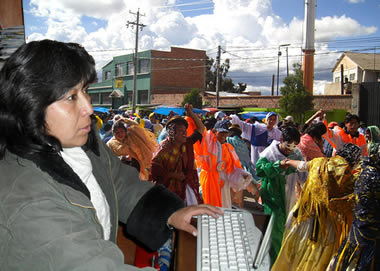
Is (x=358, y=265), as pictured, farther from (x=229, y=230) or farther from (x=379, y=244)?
(x=229, y=230)

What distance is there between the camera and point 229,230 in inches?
53.6

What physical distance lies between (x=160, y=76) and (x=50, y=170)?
114 ft

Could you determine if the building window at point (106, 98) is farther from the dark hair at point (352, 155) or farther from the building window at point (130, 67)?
the dark hair at point (352, 155)

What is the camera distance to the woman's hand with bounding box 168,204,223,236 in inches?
56.7

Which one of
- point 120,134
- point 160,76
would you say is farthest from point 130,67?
point 120,134

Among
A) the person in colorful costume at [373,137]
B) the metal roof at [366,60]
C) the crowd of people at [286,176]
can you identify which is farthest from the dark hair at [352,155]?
the metal roof at [366,60]

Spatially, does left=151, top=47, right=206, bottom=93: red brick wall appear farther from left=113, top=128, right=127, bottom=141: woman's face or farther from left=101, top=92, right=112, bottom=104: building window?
left=113, top=128, right=127, bottom=141: woman's face

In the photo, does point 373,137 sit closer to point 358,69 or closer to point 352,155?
point 352,155

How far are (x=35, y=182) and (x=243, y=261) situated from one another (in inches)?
28.7

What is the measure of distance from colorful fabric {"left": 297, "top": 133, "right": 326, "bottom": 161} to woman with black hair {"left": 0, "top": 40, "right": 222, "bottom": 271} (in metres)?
3.98

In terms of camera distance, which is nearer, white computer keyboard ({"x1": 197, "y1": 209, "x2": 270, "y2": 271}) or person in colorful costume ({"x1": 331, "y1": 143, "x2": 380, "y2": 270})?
white computer keyboard ({"x1": 197, "y1": 209, "x2": 270, "y2": 271})

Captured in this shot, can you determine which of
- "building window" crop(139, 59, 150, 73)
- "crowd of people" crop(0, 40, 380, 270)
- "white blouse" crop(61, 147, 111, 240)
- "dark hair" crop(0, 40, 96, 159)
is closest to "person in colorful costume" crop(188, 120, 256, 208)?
"crowd of people" crop(0, 40, 380, 270)

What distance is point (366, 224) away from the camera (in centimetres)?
217

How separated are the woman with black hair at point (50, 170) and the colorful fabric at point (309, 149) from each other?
398 centimetres
